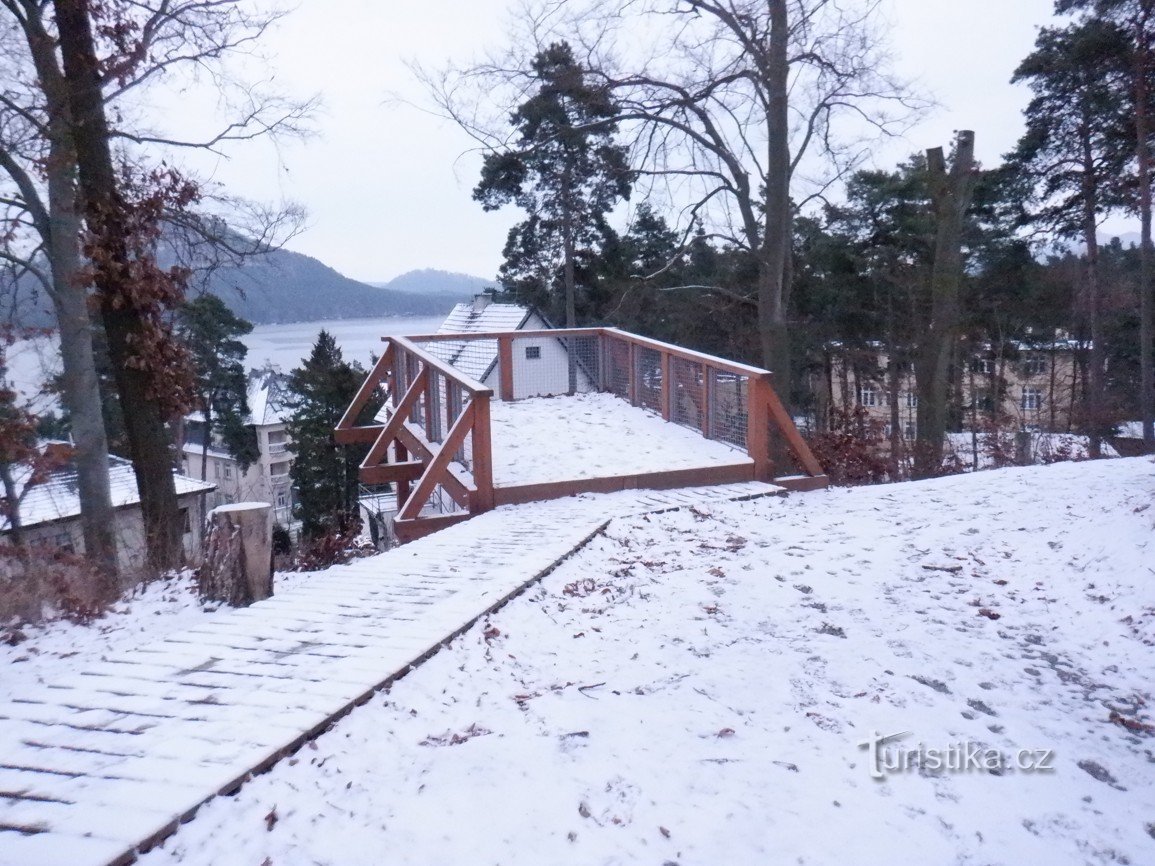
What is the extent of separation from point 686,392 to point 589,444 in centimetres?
132

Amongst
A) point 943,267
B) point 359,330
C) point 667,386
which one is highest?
point 943,267

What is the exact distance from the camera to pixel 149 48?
34.5 ft

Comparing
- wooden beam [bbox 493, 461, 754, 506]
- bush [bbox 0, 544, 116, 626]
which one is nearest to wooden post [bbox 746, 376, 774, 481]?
wooden beam [bbox 493, 461, 754, 506]

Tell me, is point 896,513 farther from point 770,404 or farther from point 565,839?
point 565,839

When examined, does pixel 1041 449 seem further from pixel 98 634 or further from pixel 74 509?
pixel 74 509

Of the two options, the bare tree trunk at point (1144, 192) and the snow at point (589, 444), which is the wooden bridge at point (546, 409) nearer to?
the snow at point (589, 444)

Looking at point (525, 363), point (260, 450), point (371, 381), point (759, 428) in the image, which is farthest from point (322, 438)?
point (759, 428)

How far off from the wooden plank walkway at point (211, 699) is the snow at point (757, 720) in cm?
13

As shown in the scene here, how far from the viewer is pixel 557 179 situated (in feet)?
79.9

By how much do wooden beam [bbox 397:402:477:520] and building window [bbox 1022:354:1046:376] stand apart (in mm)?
24226

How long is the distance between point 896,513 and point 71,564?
703cm

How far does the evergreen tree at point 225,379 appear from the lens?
29.8m

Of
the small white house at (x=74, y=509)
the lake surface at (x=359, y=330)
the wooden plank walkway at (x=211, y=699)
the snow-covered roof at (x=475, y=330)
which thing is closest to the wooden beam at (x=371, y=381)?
the lake surface at (x=359, y=330)

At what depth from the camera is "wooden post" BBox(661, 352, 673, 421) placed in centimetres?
1024
